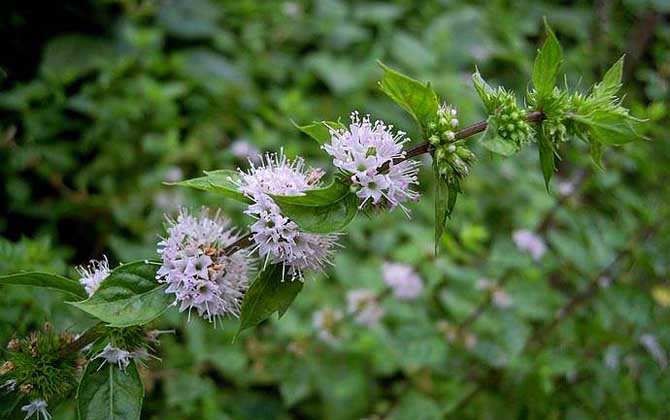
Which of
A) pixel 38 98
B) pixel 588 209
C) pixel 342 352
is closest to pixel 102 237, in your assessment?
pixel 38 98

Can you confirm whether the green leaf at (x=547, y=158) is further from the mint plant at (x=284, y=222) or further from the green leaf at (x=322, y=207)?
the green leaf at (x=322, y=207)

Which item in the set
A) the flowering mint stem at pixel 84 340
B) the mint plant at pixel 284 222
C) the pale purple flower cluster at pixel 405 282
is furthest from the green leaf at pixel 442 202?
the pale purple flower cluster at pixel 405 282

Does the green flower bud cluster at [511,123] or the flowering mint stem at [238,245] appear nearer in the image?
the green flower bud cluster at [511,123]

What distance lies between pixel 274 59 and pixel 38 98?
129 centimetres

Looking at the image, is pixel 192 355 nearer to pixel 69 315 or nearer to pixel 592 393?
pixel 69 315

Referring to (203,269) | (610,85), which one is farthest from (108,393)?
(610,85)

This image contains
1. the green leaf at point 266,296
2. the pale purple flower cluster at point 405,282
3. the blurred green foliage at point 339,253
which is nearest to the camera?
the green leaf at point 266,296

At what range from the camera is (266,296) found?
3.87ft

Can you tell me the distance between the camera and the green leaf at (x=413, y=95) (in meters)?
1.11

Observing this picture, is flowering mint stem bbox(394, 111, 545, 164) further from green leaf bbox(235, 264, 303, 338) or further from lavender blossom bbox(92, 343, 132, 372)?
lavender blossom bbox(92, 343, 132, 372)

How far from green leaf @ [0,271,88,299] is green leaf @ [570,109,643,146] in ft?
3.22

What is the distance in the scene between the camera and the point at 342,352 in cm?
233

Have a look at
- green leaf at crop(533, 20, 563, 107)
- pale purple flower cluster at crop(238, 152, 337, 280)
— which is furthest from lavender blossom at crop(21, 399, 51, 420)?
green leaf at crop(533, 20, 563, 107)

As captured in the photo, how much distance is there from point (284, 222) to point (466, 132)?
1.19 feet
